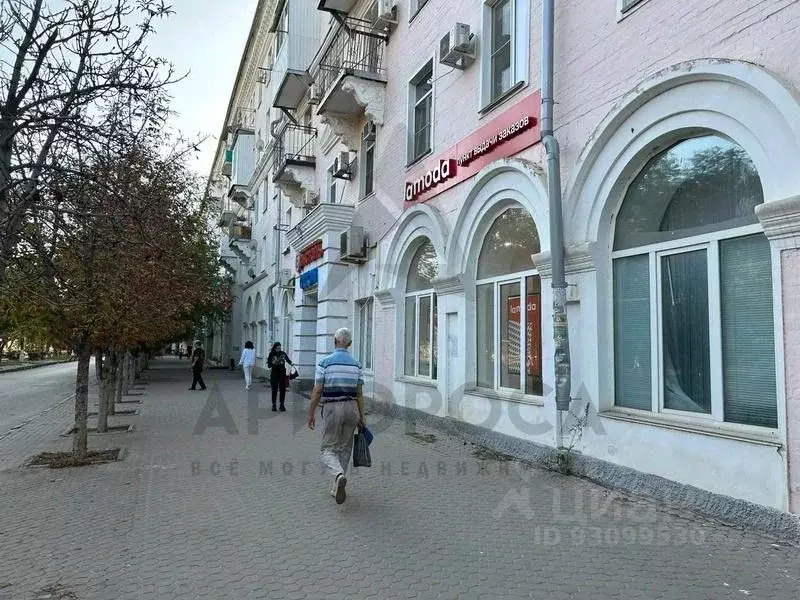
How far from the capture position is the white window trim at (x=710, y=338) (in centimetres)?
541

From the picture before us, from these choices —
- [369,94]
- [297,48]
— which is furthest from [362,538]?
[297,48]

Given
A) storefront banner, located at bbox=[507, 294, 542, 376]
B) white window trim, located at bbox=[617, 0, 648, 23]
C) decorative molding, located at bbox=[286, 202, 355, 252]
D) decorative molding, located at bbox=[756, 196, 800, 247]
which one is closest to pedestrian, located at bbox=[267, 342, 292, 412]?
decorative molding, located at bbox=[286, 202, 355, 252]

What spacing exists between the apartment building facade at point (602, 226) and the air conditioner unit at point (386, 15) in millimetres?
74

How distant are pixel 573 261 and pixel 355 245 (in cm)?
767

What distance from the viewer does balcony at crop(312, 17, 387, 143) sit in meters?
13.5

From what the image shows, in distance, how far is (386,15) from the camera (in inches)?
524

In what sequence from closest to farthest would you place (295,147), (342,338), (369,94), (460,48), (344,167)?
(342,338), (460,48), (369,94), (344,167), (295,147)

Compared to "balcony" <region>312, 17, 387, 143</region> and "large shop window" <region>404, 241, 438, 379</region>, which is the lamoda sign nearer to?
"large shop window" <region>404, 241, 438, 379</region>

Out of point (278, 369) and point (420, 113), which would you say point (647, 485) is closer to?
point (420, 113)

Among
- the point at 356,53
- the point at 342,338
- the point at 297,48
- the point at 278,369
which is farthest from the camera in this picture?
the point at 297,48

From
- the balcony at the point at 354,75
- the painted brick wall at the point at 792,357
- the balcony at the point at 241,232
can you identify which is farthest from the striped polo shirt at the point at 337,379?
the balcony at the point at 241,232

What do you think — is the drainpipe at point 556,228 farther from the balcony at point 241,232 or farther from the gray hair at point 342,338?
the balcony at point 241,232

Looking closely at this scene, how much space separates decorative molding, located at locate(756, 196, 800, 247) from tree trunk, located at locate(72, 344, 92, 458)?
854cm

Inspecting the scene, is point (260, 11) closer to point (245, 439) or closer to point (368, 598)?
point (245, 439)
